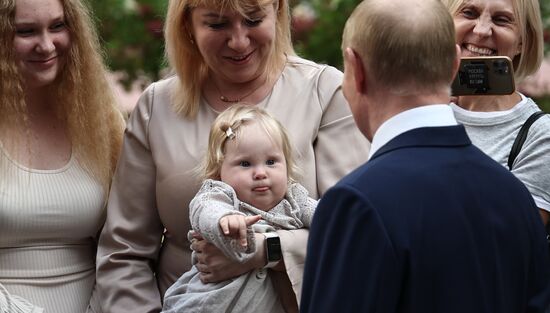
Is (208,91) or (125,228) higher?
(208,91)

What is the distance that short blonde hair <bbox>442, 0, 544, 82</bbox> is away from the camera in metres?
3.85

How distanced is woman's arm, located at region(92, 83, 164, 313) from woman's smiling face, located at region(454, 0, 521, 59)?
47.1 inches

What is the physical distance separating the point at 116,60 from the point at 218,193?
16.4ft

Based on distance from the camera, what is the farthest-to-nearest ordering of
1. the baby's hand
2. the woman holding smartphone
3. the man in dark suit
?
the woman holding smartphone < the baby's hand < the man in dark suit

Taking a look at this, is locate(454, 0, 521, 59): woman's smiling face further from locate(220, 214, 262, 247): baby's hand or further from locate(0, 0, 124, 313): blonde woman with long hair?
locate(0, 0, 124, 313): blonde woman with long hair

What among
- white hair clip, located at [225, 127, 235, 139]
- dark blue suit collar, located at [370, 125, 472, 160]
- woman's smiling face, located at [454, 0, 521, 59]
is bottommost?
white hair clip, located at [225, 127, 235, 139]

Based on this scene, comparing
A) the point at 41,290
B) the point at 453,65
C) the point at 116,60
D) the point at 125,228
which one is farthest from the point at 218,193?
the point at 116,60

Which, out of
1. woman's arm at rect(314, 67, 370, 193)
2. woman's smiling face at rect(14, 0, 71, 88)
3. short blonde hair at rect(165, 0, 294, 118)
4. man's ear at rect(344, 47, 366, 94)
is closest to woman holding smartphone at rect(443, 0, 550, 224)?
woman's arm at rect(314, 67, 370, 193)

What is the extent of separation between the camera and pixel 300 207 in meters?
3.58

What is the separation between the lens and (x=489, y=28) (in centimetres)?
386

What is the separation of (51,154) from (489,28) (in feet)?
5.68

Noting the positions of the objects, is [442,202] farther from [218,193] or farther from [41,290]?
[41,290]

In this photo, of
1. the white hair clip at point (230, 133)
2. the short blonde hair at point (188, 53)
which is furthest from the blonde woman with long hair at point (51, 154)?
the white hair clip at point (230, 133)

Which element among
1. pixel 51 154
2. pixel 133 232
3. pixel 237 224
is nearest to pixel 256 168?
pixel 237 224
